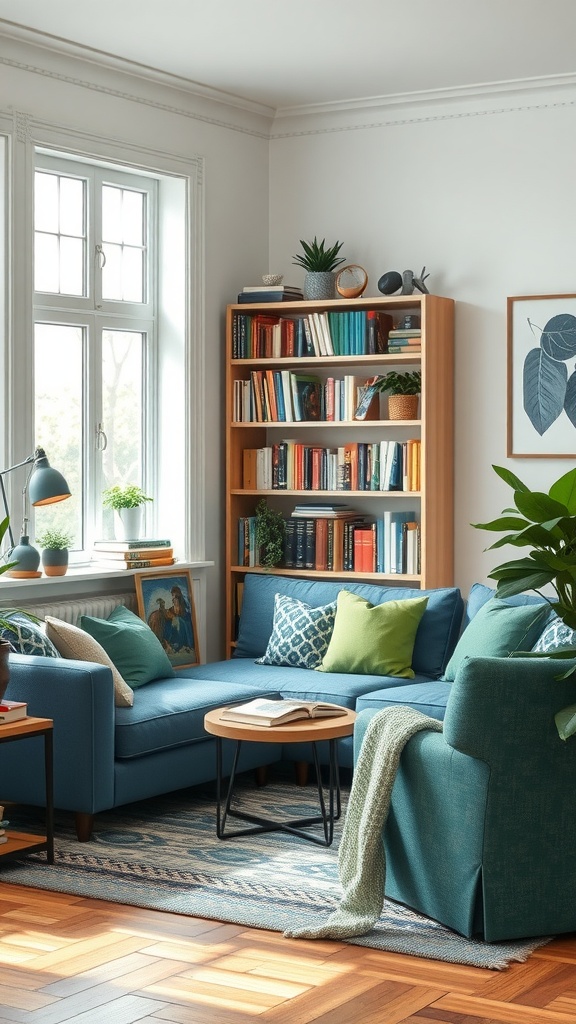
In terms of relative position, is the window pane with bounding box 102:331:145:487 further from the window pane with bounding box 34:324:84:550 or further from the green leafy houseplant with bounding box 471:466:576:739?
the green leafy houseplant with bounding box 471:466:576:739

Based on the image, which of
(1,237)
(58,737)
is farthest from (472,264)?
(58,737)

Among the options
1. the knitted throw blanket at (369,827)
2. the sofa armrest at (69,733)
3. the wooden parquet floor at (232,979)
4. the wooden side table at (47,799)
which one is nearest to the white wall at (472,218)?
the sofa armrest at (69,733)

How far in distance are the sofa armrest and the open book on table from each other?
0.45 meters

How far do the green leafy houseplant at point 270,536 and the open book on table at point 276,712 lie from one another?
1.79 m

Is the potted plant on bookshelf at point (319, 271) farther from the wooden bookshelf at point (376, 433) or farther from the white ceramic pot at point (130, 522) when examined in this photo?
the white ceramic pot at point (130, 522)

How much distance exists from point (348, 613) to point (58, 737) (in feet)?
5.33

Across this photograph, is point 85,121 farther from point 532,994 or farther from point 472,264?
point 532,994

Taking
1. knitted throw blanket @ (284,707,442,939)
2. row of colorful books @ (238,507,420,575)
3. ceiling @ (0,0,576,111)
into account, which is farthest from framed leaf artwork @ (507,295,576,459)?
knitted throw blanket @ (284,707,442,939)

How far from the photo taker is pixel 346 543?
670 centimetres

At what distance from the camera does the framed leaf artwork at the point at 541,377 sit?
20.7 feet

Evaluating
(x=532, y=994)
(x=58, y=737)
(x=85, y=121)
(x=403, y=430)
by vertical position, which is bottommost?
(x=532, y=994)

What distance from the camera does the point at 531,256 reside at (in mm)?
6426

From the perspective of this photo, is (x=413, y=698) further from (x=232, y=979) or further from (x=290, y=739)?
(x=232, y=979)

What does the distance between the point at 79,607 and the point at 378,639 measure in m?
1.33
